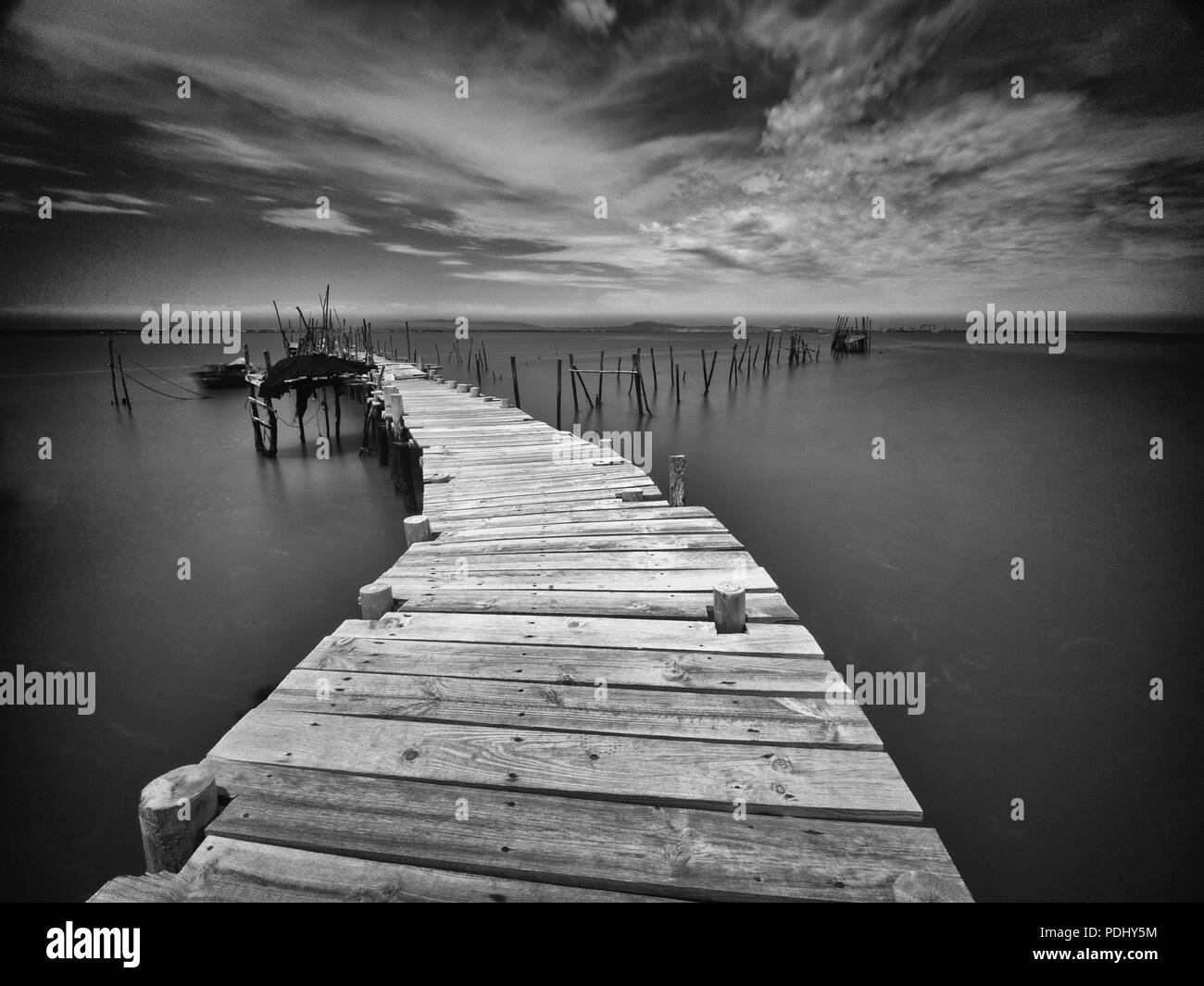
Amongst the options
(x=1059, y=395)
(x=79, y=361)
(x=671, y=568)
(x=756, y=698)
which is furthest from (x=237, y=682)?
(x=79, y=361)

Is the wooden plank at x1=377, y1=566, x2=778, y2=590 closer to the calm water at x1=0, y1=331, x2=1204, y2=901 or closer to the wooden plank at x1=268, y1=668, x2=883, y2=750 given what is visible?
the wooden plank at x1=268, y1=668, x2=883, y2=750

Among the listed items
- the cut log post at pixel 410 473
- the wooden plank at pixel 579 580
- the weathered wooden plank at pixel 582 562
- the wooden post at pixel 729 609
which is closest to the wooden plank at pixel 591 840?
the wooden post at pixel 729 609

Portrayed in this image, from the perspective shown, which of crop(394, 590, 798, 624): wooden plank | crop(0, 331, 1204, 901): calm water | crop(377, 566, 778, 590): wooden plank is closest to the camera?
crop(394, 590, 798, 624): wooden plank

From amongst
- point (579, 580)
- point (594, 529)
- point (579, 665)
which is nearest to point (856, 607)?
point (594, 529)

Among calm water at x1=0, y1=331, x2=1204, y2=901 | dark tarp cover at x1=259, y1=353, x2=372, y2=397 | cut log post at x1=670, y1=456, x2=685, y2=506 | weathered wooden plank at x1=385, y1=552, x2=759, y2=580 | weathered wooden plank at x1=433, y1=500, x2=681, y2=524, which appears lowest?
calm water at x1=0, y1=331, x2=1204, y2=901

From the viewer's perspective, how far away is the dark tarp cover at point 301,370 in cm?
1704

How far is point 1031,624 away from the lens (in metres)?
7.95

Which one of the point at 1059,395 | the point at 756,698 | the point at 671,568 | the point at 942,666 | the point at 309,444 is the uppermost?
the point at 1059,395

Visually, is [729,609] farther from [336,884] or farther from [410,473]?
[410,473]

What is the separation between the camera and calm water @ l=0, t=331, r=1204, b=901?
4961mm

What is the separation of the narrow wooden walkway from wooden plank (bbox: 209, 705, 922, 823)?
10mm

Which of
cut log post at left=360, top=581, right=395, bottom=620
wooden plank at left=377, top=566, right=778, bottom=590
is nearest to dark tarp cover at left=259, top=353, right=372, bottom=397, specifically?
wooden plank at left=377, top=566, right=778, bottom=590
